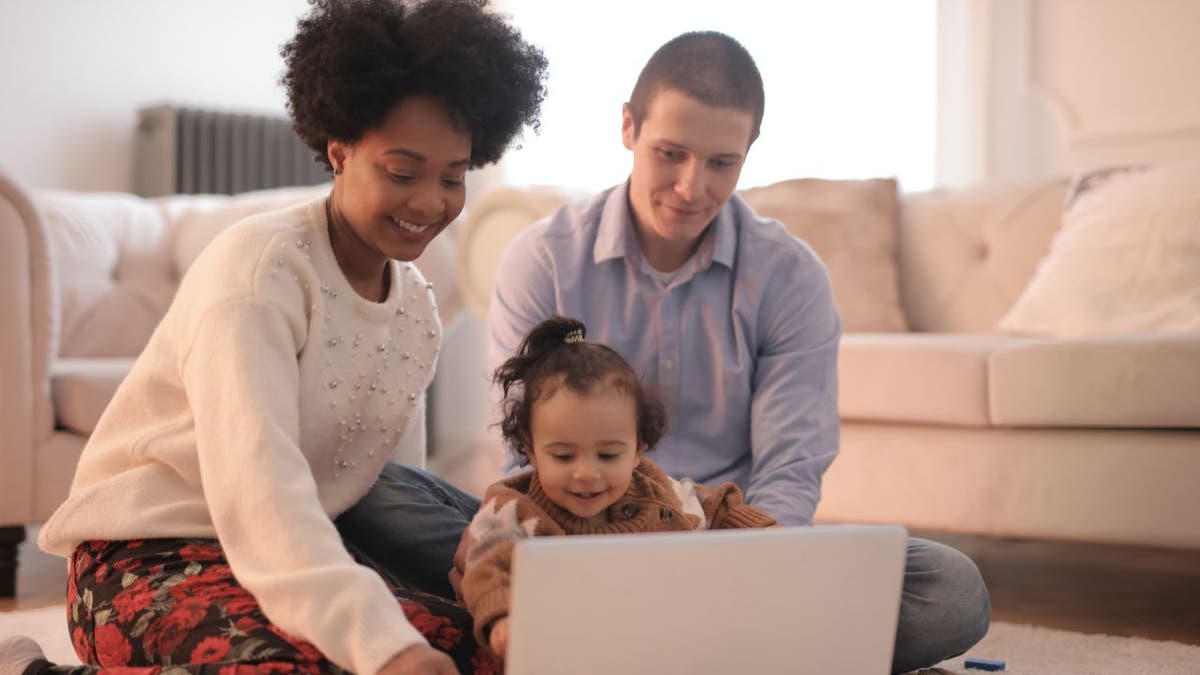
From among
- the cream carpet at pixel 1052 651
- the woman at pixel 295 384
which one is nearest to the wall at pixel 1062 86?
the cream carpet at pixel 1052 651

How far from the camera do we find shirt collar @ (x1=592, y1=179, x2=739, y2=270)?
1.84 meters

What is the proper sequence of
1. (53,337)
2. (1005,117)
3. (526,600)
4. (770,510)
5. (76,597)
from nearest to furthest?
(526,600)
(76,597)
(770,510)
(53,337)
(1005,117)

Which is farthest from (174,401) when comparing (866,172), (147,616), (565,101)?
(565,101)

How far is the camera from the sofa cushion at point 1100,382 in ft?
6.98

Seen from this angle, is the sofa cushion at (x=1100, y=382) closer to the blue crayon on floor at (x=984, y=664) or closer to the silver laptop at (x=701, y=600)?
the blue crayon on floor at (x=984, y=664)

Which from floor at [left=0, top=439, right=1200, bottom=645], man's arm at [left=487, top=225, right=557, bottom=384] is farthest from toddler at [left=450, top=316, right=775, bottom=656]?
floor at [left=0, top=439, right=1200, bottom=645]

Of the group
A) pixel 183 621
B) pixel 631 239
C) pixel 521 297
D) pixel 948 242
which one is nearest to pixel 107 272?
pixel 521 297

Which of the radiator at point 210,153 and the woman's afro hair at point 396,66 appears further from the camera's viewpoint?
the radiator at point 210,153

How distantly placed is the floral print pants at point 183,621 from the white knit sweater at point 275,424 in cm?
3

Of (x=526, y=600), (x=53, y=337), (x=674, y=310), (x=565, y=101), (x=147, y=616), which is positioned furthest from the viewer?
(x=565, y=101)

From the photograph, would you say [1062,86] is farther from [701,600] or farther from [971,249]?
[701,600]

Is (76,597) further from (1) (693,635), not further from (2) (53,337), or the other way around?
(2) (53,337)

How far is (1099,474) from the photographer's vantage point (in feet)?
7.18

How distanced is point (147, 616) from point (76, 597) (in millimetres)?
157
